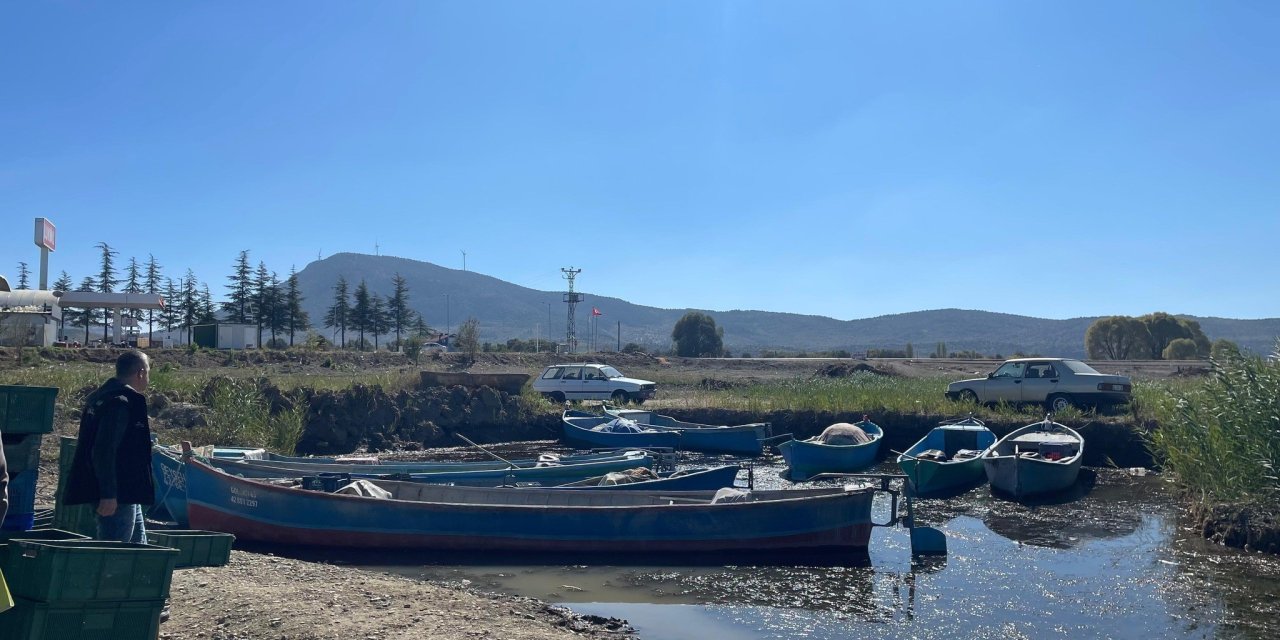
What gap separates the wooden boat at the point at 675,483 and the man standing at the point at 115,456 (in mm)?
8171

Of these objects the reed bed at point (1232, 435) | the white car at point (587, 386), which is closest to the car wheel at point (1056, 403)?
the reed bed at point (1232, 435)

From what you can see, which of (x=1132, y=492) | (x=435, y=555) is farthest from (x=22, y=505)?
(x=1132, y=492)

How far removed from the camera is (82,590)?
4.86m

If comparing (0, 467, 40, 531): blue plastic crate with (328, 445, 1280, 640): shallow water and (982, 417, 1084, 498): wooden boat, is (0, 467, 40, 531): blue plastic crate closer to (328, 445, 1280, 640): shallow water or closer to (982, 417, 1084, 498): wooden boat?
(328, 445, 1280, 640): shallow water

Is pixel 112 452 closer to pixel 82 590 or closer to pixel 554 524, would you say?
pixel 82 590

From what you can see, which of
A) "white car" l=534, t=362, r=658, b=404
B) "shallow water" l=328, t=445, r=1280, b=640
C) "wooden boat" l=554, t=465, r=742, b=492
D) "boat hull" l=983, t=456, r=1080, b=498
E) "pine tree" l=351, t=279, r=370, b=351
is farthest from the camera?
"pine tree" l=351, t=279, r=370, b=351

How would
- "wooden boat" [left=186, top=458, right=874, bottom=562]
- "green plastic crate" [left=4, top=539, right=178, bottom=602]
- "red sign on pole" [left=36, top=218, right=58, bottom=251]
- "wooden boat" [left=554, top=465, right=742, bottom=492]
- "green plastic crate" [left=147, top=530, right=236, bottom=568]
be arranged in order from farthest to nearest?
"red sign on pole" [left=36, top=218, right=58, bottom=251] → "wooden boat" [left=554, top=465, right=742, bottom=492] → "wooden boat" [left=186, top=458, right=874, bottom=562] → "green plastic crate" [left=147, top=530, right=236, bottom=568] → "green plastic crate" [left=4, top=539, right=178, bottom=602]

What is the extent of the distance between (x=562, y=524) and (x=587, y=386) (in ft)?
63.5

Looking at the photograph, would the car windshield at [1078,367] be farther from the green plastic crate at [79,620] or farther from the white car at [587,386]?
the green plastic crate at [79,620]

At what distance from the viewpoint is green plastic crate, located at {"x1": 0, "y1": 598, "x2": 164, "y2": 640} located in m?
4.79

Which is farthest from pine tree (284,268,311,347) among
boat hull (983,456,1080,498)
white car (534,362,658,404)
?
boat hull (983,456,1080,498)

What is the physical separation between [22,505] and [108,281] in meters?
70.6

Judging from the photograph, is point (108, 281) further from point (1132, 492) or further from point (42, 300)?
point (1132, 492)

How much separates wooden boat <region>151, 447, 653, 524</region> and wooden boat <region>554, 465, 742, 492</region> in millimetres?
816
